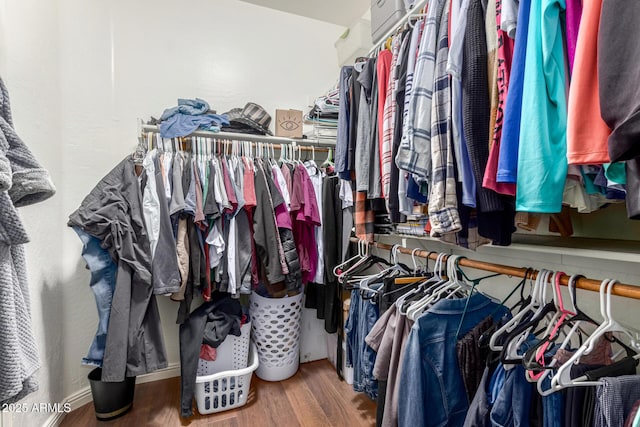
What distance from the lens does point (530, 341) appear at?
81 centimetres

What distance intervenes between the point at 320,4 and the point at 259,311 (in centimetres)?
233

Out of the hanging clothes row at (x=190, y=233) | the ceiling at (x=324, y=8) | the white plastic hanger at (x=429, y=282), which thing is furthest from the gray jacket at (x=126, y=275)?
the ceiling at (x=324, y=8)

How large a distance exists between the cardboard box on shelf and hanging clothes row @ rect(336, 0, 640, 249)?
1129 millimetres

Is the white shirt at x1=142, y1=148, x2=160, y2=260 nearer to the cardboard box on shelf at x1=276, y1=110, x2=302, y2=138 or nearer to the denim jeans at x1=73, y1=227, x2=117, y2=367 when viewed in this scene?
the denim jeans at x1=73, y1=227, x2=117, y2=367

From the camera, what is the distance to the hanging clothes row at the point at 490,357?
62 cm

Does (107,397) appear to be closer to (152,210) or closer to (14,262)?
(152,210)

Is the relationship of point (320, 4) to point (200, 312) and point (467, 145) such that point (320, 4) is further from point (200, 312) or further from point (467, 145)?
point (200, 312)

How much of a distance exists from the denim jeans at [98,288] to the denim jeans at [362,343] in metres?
1.18

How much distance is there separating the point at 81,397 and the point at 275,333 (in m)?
1.16

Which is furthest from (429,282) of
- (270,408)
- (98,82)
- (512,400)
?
(98,82)

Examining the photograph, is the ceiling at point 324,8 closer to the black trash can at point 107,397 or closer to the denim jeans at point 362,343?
the denim jeans at point 362,343

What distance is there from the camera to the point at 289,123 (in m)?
2.12

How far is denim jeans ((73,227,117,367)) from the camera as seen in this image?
139cm

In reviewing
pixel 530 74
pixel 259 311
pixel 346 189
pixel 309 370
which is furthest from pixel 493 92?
pixel 309 370
